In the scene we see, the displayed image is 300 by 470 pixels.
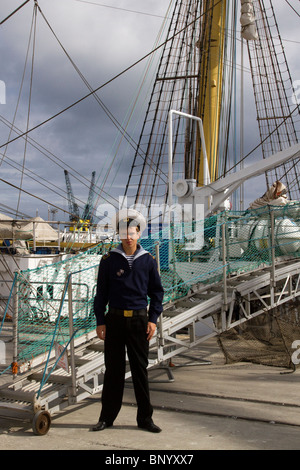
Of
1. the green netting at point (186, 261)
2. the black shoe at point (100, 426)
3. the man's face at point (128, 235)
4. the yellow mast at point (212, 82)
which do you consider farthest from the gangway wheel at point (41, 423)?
the yellow mast at point (212, 82)

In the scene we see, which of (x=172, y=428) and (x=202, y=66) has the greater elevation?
(x=202, y=66)

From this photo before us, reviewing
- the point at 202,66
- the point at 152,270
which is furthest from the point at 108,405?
the point at 202,66

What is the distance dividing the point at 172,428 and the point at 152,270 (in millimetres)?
1482

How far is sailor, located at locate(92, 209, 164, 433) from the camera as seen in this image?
4.38 metres

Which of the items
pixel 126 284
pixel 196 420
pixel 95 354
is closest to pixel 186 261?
pixel 95 354

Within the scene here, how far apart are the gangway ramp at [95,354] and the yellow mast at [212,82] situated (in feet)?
20.1

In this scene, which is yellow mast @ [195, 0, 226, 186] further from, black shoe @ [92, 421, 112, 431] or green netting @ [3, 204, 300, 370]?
black shoe @ [92, 421, 112, 431]

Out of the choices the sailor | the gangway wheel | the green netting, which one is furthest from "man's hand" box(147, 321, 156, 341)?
the green netting

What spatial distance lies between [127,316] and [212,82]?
39.4 ft

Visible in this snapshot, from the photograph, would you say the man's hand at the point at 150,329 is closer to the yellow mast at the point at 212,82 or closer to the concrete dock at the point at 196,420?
the concrete dock at the point at 196,420

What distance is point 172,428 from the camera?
15.1 feet

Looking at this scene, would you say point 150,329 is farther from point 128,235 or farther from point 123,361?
point 128,235

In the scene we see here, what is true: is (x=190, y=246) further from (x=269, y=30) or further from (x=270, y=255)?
(x=269, y=30)

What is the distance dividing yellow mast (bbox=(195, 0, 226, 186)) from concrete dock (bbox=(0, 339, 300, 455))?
837 cm
